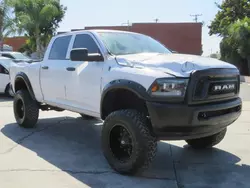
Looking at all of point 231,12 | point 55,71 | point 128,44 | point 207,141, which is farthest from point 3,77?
point 231,12

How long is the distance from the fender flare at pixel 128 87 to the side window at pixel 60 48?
68.4 inches

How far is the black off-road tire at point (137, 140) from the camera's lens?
445cm

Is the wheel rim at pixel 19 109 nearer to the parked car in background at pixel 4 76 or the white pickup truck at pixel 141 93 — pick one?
the white pickup truck at pixel 141 93

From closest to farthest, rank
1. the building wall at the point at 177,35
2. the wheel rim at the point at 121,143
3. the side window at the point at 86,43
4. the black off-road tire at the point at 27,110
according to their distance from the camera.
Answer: the wheel rim at the point at 121,143 < the side window at the point at 86,43 < the black off-road tire at the point at 27,110 < the building wall at the point at 177,35

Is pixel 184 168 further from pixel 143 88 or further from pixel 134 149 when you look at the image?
pixel 143 88

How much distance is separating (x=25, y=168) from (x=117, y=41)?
2.34m

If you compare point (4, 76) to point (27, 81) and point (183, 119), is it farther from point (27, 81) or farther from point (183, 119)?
point (183, 119)

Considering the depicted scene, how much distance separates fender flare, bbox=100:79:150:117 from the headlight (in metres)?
0.12

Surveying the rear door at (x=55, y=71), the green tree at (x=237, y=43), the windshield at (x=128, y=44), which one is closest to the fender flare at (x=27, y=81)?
the rear door at (x=55, y=71)

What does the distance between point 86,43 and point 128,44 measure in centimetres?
70

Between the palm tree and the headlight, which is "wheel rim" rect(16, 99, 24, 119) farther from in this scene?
the palm tree

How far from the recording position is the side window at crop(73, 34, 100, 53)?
5.58m

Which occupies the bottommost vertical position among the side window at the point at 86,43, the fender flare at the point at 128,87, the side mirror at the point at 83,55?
the fender flare at the point at 128,87

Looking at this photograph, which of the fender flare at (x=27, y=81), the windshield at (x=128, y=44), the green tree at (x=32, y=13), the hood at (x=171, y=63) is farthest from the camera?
the green tree at (x=32, y=13)
